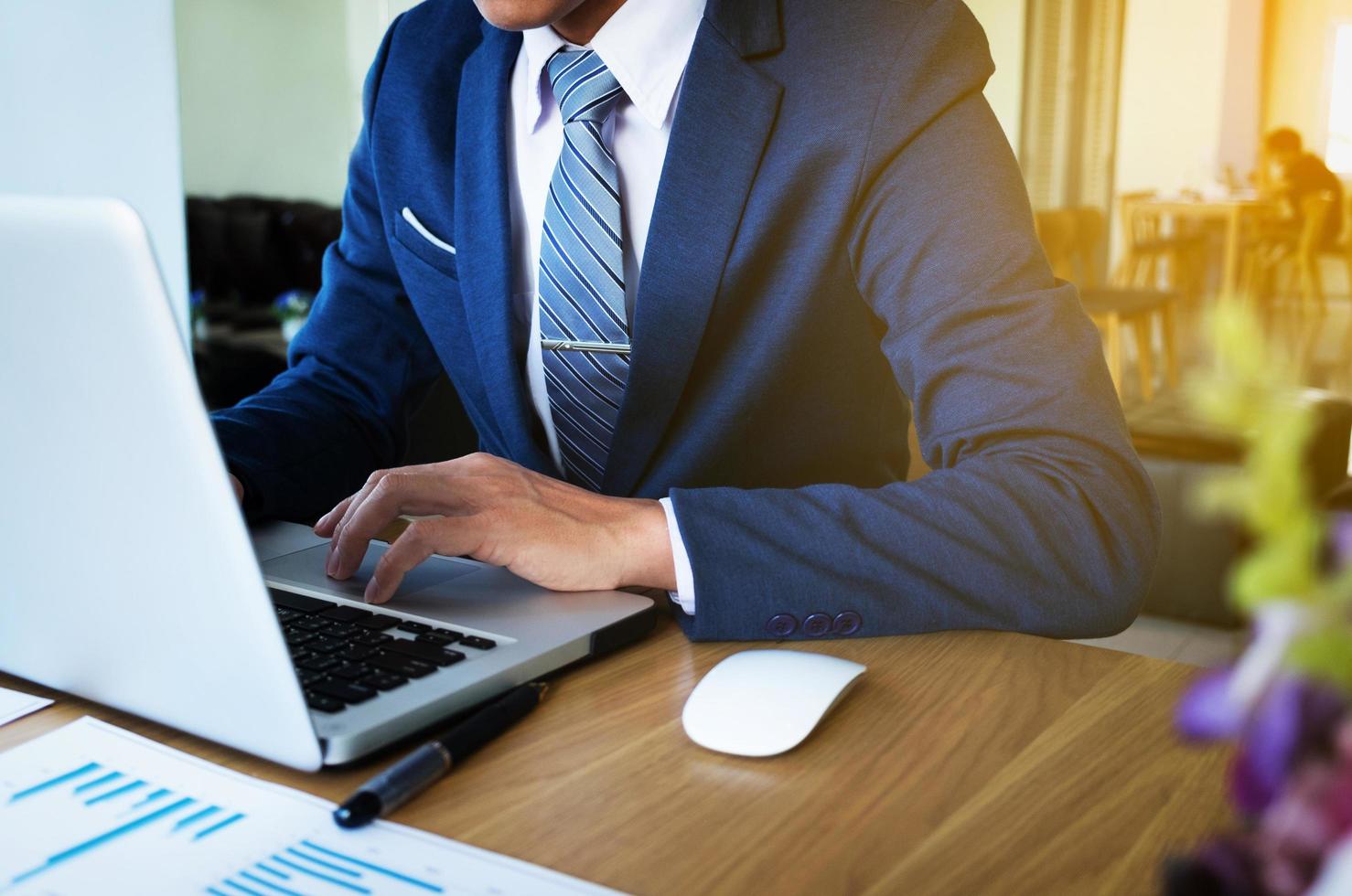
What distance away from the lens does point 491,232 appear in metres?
1.15

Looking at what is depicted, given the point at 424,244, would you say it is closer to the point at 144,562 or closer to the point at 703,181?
the point at 703,181

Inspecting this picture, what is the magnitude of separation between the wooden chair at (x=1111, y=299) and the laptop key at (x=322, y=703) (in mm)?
3700

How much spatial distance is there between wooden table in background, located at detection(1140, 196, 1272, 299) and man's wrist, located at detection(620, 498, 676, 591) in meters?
3.53

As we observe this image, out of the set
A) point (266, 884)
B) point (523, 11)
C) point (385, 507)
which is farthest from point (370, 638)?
point (523, 11)

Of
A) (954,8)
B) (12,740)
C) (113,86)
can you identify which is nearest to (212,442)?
(12,740)

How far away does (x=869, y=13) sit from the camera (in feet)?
3.48

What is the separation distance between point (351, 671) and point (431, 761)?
3.9 inches

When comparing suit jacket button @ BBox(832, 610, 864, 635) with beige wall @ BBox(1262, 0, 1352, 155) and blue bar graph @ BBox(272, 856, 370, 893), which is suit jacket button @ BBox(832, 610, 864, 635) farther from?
beige wall @ BBox(1262, 0, 1352, 155)

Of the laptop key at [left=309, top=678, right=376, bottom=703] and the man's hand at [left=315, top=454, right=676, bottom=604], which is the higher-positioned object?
the man's hand at [left=315, top=454, right=676, bottom=604]

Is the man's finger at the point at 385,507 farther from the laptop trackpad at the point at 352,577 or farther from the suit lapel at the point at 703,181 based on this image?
the suit lapel at the point at 703,181

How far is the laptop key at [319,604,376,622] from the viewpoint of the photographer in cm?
73

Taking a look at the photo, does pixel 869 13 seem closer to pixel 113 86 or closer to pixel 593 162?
pixel 593 162

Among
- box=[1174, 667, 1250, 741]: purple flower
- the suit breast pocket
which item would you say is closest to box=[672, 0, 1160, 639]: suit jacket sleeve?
the suit breast pocket

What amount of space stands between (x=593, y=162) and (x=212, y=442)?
27.6 inches
